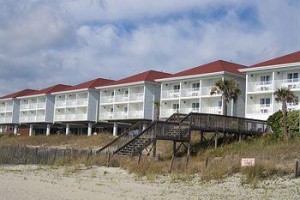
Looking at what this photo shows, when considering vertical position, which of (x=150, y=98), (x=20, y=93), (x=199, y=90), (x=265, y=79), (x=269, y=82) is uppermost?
(x=20, y=93)

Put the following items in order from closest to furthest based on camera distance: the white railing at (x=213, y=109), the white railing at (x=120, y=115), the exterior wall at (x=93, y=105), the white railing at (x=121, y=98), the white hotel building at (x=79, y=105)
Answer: the white railing at (x=213, y=109) → the white railing at (x=120, y=115) → the white railing at (x=121, y=98) → the exterior wall at (x=93, y=105) → the white hotel building at (x=79, y=105)

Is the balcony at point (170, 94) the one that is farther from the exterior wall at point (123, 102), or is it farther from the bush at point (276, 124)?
the bush at point (276, 124)

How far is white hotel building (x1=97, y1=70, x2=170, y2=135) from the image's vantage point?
218ft

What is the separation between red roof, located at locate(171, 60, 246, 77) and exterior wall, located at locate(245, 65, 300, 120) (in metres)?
4.51

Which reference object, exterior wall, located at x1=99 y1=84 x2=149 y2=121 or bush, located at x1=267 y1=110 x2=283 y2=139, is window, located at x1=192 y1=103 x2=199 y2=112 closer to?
exterior wall, located at x1=99 y1=84 x2=149 y2=121

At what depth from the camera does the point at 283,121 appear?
3762 cm

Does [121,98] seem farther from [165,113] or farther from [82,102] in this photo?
[82,102]

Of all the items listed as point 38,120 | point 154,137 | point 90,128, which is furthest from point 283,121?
point 38,120

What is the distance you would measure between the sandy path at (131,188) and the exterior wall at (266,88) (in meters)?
26.2

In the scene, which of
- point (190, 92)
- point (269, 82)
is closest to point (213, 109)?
point (190, 92)

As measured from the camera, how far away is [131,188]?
21.4 meters

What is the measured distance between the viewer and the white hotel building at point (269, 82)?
4772cm

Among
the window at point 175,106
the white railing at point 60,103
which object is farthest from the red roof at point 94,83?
the window at point 175,106

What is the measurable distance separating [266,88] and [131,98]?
23.0 metres
